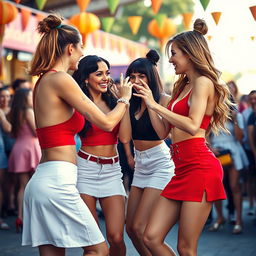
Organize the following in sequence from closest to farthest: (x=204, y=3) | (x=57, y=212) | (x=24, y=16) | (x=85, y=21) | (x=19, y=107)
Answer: (x=57, y=212) → (x=204, y=3) → (x=19, y=107) → (x=24, y=16) → (x=85, y=21)

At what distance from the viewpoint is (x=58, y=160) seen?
3850 mm

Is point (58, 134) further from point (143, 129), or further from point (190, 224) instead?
point (143, 129)

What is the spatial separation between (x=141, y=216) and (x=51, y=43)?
5.45ft

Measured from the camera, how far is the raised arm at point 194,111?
413 cm

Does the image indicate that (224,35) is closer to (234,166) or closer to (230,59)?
(230,59)

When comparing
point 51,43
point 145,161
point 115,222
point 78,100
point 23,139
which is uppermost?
point 51,43

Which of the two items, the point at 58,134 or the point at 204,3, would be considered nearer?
the point at 58,134

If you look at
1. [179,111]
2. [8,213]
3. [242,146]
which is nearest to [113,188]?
[179,111]

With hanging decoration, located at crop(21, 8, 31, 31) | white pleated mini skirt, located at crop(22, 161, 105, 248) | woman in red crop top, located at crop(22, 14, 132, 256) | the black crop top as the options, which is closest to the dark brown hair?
woman in red crop top, located at crop(22, 14, 132, 256)

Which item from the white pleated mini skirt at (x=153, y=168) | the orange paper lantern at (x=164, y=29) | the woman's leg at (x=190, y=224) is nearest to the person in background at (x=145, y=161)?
the white pleated mini skirt at (x=153, y=168)

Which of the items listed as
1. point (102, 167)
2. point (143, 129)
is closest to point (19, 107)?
point (143, 129)

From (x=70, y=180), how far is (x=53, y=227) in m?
0.31

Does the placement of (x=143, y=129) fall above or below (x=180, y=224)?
above

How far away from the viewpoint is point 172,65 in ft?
15.0
